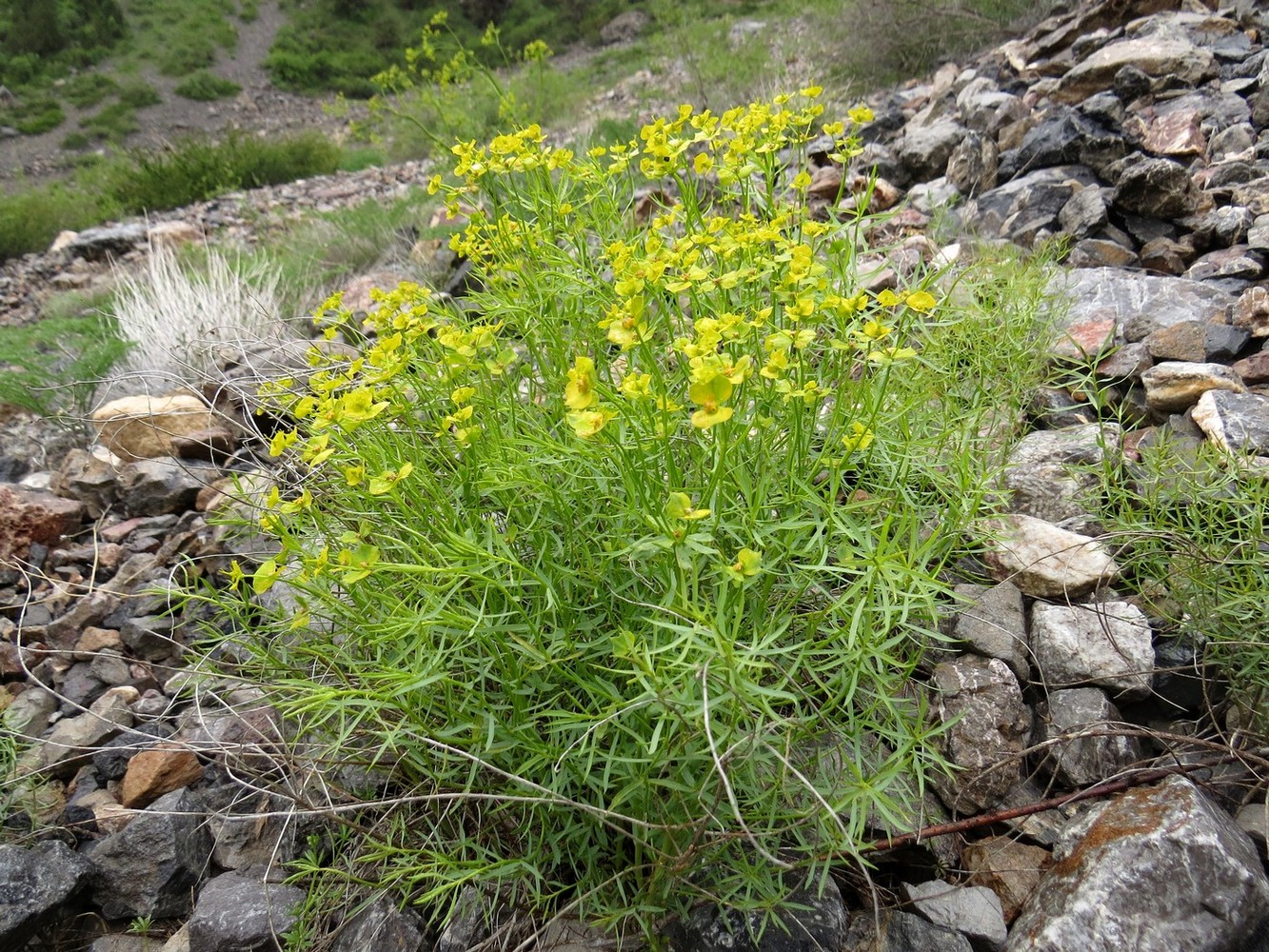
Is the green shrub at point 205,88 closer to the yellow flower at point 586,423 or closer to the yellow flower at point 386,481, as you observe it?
the yellow flower at point 386,481

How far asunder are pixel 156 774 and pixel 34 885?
1.11ft

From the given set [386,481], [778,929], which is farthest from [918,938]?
[386,481]

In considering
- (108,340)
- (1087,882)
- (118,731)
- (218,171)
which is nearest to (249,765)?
(118,731)

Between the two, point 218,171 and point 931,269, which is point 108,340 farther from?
point 218,171

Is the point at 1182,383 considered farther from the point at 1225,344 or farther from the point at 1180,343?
the point at 1225,344

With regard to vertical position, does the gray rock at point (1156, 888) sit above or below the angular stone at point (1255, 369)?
below

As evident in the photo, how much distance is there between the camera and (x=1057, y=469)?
2.24 meters

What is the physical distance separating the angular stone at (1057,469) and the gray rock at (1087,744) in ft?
1.88

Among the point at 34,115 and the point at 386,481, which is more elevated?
the point at 34,115

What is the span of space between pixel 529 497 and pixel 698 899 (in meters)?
0.87

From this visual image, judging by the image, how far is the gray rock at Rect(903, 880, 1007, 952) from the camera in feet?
4.79

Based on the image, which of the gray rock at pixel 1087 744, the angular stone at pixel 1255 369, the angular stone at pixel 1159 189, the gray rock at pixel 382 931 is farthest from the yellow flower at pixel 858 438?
the angular stone at pixel 1159 189

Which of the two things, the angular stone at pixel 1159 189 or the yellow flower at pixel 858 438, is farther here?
the angular stone at pixel 1159 189

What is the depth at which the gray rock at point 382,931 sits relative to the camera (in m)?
1.56
